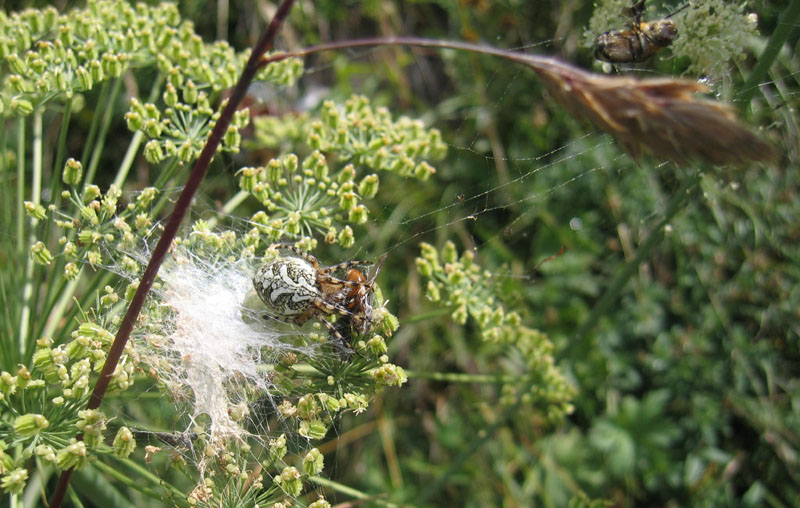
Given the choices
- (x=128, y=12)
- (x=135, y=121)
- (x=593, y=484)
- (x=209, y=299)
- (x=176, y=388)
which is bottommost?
(x=593, y=484)

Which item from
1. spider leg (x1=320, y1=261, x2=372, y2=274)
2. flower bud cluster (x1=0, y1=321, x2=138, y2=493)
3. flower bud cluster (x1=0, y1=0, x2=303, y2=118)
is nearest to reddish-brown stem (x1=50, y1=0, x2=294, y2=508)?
flower bud cluster (x1=0, y1=321, x2=138, y2=493)

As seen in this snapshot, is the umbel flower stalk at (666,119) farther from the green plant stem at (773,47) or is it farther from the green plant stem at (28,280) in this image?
the green plant stem at (28,280)

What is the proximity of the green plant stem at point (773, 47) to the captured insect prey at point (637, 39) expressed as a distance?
294 mm

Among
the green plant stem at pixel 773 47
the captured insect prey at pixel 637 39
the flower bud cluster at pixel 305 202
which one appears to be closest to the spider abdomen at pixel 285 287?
the flower bud cluster at pixel 305 202

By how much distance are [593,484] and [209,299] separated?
253 cm

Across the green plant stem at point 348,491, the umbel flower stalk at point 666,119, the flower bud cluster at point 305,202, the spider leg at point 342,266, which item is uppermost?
the flower bud cluster at point 305,202

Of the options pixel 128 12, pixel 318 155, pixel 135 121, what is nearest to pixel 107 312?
pixel 135 121

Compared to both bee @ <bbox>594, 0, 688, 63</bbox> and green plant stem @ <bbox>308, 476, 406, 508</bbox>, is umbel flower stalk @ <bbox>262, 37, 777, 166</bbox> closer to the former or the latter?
bee @ <bbox>594, 0, 688, 63</bbox>

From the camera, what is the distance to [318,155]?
7.97 feet

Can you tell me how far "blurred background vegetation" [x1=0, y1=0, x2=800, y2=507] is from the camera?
3574mm

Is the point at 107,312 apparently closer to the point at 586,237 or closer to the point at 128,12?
the point at 128,12

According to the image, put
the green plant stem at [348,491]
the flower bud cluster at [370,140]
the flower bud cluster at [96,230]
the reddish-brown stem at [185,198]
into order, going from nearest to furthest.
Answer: the reddish-brown stem at [185,198] → the flower bud cluster at [96,230] → the green plant stem at [348,491] → the flower bud cluster at [370,140]

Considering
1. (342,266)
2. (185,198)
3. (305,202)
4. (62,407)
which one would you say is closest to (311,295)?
(342,266)

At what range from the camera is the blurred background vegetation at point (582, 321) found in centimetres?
357
